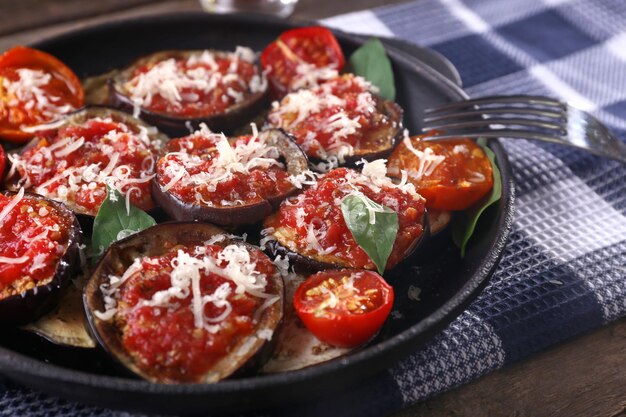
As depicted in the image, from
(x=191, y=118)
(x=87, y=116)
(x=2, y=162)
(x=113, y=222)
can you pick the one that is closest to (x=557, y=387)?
(x=113, y=222)

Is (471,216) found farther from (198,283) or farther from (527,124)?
(198,283)

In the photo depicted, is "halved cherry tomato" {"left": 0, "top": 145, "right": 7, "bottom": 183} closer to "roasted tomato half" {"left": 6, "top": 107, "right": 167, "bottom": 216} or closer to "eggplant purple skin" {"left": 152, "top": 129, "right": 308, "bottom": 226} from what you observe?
"roasted tomato half" {"left": 6, "top": 107, "right": 167, "bottom": 216}

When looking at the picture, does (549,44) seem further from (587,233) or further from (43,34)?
(43,34)

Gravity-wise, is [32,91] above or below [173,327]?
above

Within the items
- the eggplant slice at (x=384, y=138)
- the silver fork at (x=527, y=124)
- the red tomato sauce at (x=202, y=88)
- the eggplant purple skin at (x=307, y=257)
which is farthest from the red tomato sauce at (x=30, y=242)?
the silver fork at (x=527, y=124)

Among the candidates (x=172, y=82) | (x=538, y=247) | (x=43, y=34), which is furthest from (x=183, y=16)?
(x=538, y=247)

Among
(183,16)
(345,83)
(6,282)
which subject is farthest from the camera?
(183,16)

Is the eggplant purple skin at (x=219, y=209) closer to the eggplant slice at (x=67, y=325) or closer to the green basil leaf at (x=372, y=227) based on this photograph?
the green basil leaf at (x=372, y=227)
